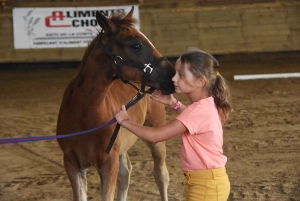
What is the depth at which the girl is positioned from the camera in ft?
9.05

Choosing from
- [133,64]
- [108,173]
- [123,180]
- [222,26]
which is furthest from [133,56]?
[222,26]

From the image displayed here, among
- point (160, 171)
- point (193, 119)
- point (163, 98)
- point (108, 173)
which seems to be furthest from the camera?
point (160, 171)

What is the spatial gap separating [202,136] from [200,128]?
64mm

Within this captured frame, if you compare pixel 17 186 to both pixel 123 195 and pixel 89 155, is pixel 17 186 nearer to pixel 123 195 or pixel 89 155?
pixel 123 195

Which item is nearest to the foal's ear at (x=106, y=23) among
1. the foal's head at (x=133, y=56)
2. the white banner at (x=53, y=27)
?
the foal's head at (x=133, y=56)

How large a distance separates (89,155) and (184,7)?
8422mm

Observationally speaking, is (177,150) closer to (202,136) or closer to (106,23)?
(106,23)

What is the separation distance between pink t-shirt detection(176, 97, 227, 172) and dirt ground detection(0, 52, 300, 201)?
1.92 m

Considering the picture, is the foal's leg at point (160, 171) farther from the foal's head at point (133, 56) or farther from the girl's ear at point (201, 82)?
the girl's ear at point (201, 82)

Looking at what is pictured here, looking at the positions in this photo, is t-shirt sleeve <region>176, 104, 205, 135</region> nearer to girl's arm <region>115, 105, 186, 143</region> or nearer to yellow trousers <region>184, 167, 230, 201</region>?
girl's arm <region>115, 105, 186, 143</region>

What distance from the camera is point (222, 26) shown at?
11453 millimetres

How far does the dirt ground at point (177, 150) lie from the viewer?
16.1 ft

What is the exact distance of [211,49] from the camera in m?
11.4

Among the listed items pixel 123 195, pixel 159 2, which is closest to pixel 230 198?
pixel 123 195
